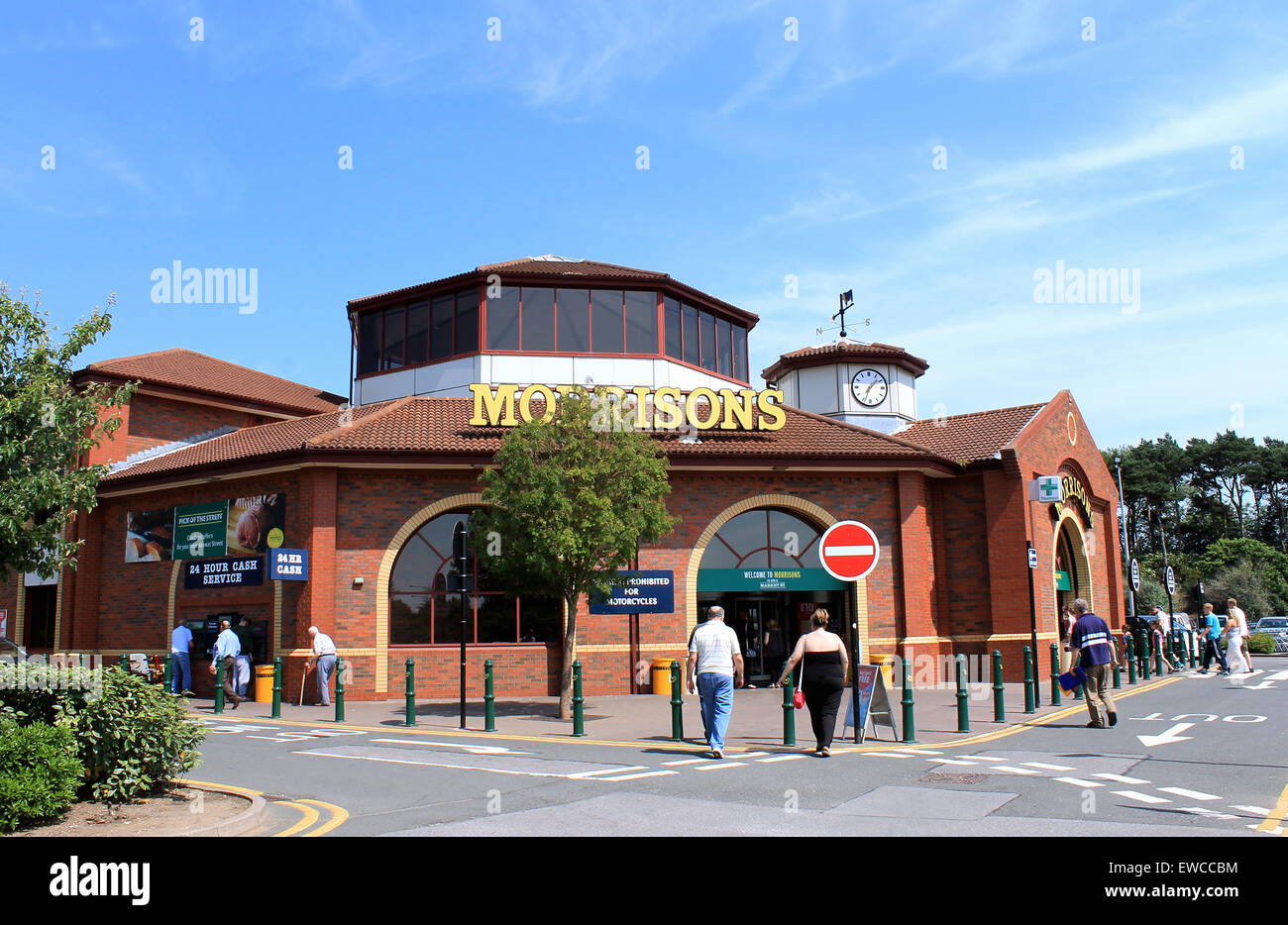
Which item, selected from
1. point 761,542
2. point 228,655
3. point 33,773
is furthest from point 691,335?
point 33,773

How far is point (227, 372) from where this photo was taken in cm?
3153

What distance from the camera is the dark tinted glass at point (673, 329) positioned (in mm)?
26281

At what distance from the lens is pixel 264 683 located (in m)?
20.1

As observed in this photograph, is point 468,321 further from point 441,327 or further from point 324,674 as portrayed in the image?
point 324,674

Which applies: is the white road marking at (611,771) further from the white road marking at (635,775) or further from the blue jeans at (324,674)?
the blue jeans at (324,674)

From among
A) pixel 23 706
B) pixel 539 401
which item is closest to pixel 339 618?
pixel 539 401

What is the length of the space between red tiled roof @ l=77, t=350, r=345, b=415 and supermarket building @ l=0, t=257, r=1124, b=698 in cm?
16

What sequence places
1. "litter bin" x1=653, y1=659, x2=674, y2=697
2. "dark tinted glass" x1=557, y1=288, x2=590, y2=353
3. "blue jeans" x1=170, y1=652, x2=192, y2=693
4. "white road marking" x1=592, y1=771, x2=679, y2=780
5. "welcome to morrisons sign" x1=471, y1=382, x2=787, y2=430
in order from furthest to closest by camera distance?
"dark tinted glass" x1=557, y1=288, x2=590, y2=353 < "welcome to morrisons sign" x1=471, y1=382, x2=787, y2=430 < "litter bin" x1=653, y1=659, x2=674, y2=697 < "blue jeans" x1=170, y1=652, x2=192, y2=693 < "white road marking" x1=592, y1=771, x2=679, y2=780

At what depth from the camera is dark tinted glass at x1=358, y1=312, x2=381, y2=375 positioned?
27031 mm

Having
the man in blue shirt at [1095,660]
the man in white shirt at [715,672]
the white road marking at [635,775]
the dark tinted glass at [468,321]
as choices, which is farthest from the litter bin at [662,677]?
the white road marking at [635,775]

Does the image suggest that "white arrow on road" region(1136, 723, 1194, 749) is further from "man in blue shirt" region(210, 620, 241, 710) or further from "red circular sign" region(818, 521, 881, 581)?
"man in blue shirt" region(210, 620, 241, 710)

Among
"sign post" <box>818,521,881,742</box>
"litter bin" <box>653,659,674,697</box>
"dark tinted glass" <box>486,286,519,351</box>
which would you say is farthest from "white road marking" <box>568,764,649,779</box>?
"dark tinted glass" <box>486,286,519,351</box>

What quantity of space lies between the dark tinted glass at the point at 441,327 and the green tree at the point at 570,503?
9233 millimetres

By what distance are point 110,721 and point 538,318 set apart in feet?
58.5
